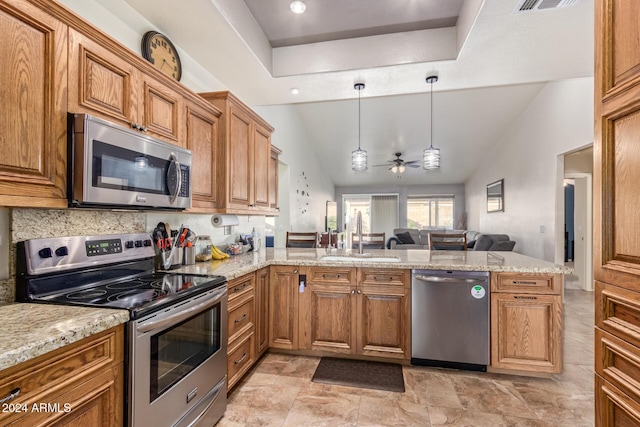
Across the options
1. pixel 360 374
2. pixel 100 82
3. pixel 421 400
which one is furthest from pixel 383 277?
pixel 100 82

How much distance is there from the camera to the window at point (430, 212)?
10.5 meters

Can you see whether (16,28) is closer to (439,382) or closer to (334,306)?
(334,306)

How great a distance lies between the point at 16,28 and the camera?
1102 millimetres

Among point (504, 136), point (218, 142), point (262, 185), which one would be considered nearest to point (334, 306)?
point (262, 185)

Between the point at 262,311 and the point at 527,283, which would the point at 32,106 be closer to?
the point at 262,311

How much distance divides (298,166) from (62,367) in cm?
574

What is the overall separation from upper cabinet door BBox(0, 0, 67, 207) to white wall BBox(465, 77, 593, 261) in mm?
5055

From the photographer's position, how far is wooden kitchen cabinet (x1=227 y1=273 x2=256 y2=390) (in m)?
2.03

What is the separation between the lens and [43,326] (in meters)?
1.01

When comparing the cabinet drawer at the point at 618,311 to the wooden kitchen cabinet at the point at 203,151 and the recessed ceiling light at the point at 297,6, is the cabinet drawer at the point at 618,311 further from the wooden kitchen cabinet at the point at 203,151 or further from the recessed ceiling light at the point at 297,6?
the recessed ceiling light at the point at 297,6

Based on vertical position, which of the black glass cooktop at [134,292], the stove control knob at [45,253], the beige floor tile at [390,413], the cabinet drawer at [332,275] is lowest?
the beige floor tile at [390,413]

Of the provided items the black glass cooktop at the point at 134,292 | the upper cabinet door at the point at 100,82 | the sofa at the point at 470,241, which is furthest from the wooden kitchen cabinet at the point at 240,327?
the sofa at the point at 470,241

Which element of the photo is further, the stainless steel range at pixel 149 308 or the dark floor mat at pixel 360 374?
the dark floor mat at pixel 360 374

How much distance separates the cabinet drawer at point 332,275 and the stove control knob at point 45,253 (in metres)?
1.68
